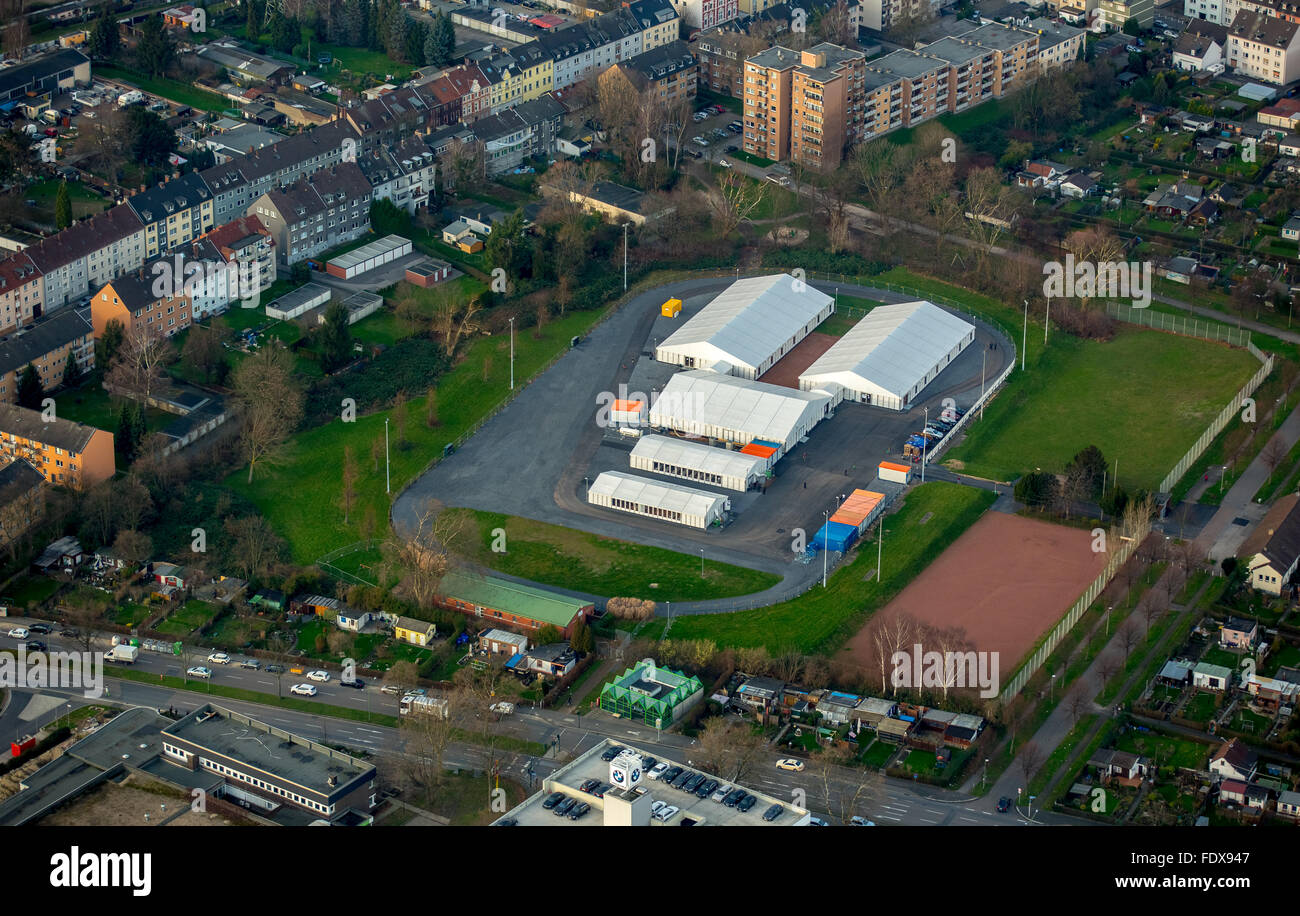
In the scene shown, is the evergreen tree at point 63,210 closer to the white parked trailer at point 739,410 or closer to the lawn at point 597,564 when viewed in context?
the lawn at point 597,564

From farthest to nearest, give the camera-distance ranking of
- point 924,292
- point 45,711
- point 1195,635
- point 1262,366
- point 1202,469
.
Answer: point 924,292, point 1262,366, point 1202,469, point 1195,635, point 45,711

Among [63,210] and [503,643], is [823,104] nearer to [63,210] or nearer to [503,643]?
[63,210]

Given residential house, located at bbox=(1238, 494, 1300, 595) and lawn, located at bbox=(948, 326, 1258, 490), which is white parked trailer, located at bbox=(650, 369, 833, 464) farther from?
residential house, located at bbox=(1238, 494, 1300, 595)

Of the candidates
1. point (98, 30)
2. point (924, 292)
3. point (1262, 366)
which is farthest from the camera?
point (98, 30)

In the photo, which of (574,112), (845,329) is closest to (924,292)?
(845,329)

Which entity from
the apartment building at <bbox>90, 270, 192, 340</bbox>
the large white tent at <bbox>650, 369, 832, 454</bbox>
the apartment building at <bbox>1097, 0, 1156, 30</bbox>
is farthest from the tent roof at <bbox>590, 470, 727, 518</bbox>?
the apartment building at <bbox>1097, 0, 1156, 30</bbox>

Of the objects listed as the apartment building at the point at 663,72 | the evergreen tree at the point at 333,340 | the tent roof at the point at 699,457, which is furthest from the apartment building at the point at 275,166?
the tent roof at the point at 699,457

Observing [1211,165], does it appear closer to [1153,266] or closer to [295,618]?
[1153,266]
